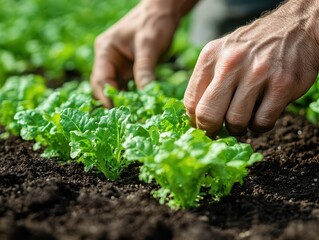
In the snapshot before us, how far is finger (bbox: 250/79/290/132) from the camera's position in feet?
9.73

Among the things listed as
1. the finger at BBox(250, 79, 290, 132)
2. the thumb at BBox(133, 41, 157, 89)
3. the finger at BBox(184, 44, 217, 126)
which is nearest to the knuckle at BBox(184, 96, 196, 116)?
the finger at BBox(184, 44, 217, 126)

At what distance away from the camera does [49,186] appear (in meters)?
2.79

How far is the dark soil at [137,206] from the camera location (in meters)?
2.37

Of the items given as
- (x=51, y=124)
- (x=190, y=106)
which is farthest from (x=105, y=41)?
(x=190, y=106)

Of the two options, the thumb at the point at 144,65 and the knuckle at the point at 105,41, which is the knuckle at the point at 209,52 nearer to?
the thumb at the point at 144,65

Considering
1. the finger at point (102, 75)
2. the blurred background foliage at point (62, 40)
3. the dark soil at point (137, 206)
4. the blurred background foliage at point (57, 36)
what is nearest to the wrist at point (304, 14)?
the dark soil at point (137, 206)

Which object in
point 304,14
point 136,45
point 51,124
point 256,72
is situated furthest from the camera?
point 136,45

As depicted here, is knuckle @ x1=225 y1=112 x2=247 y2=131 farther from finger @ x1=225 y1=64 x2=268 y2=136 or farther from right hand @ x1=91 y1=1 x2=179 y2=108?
right hand @ x1=91 y1=1 x2=179 y2=108

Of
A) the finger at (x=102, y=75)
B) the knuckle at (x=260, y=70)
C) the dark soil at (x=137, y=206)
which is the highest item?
the finger at (x=102, y=75)

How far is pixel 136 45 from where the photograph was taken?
15.0 ft

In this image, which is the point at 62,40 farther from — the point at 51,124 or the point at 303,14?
the point at 303,14

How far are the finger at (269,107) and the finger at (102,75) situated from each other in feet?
5.42

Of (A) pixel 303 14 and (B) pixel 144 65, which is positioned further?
(B) pixel 144 65

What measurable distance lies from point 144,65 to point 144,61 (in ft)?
0.11
